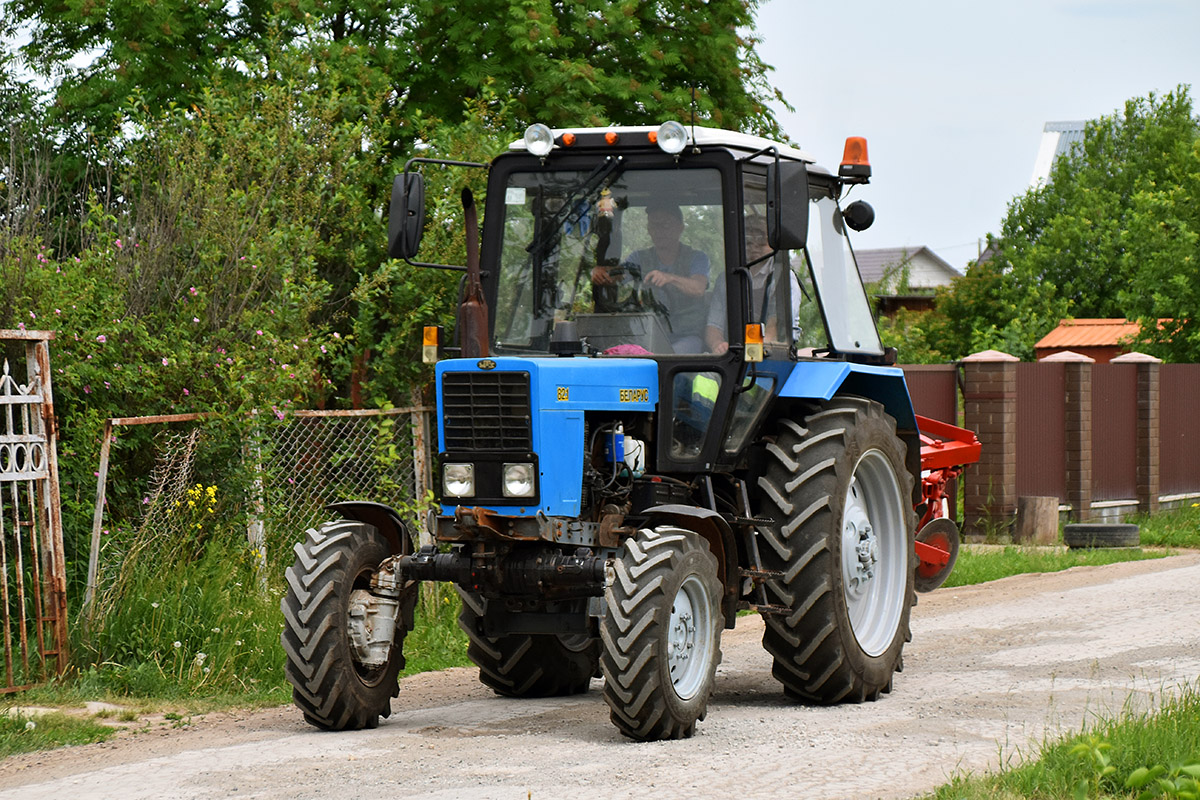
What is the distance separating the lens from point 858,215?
8.99 m

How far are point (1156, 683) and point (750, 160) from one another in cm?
346

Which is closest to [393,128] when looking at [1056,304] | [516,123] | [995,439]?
[516,123]

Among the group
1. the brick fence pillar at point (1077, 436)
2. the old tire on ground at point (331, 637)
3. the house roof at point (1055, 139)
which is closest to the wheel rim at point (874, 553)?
the old tire on ground at point (331, 637)

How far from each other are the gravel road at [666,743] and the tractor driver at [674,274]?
187cm

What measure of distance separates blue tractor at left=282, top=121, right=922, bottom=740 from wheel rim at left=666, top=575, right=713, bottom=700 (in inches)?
0.5

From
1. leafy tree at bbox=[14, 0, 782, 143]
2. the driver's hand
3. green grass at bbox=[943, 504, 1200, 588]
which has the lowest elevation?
green grass at bbox=[943, 504, 1200, 588]

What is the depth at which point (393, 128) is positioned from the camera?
15.8 m

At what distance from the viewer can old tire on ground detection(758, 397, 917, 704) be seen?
7.60 m

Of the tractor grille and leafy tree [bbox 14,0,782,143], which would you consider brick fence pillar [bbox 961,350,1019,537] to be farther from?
the tractor grille

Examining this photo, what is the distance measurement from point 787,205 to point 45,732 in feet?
13.7

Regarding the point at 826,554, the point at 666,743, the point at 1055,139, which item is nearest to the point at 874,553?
the point at 826,554

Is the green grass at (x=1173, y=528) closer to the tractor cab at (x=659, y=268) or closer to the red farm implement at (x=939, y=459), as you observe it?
the red farm implement at (x=939, y=459)

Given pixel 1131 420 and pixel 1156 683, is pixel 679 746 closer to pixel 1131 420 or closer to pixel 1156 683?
pixel 1156 683

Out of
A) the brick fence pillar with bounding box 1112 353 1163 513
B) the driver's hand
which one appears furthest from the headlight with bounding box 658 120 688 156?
the brick fence pillar with bounding box 1112 353 1163 513
